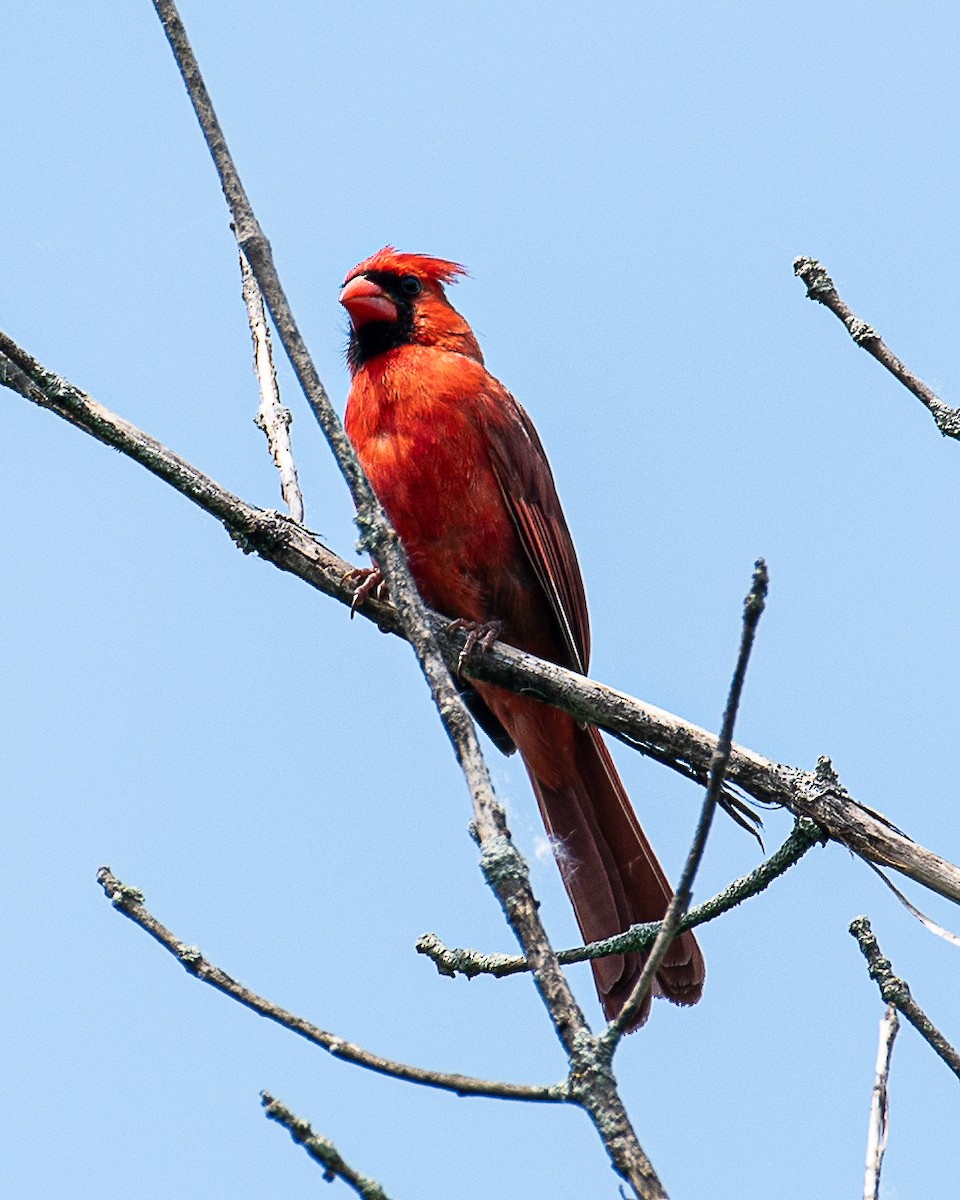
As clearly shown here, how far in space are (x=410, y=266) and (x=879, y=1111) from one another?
3768mm

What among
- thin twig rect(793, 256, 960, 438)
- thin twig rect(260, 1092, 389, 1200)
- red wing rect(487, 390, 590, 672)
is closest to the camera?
thin twig rect(260, 1092, 389, 1200)

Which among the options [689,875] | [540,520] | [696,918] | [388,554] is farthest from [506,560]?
[689,875]

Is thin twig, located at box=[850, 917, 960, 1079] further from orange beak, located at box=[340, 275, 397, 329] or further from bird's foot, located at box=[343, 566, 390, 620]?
orange beak, located at box=[340, 275, 397, 329]

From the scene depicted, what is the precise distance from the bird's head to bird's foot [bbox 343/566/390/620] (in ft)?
4.15

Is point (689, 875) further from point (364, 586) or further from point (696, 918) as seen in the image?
point (364, 586)

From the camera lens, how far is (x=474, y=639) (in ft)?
12.8

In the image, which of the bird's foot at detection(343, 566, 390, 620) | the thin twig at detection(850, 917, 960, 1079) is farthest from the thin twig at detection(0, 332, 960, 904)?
the thin twig at detection(850, 917, 960, 1079)

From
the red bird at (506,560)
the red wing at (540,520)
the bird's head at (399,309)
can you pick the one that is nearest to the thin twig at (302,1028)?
the red bird at (506,560)

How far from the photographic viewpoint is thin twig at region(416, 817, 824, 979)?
2.92 m

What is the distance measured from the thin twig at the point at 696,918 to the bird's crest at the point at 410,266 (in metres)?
2.84

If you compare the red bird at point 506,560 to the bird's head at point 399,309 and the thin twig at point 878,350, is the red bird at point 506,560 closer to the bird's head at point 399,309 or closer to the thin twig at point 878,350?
the bird's head at point 399,309

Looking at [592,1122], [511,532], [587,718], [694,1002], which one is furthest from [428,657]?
[511,532]

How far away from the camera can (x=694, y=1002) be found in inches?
156

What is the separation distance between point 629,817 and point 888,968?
241 centimetres
